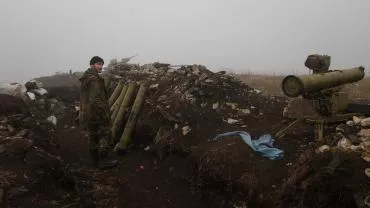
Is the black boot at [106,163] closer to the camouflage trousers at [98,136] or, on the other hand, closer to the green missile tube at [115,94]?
the camouflage trousers at [98,136]

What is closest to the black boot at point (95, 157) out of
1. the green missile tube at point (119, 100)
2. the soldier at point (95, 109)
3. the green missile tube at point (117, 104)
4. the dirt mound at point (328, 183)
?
the soldier at point (95, 109)

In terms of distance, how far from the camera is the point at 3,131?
24.2 feet

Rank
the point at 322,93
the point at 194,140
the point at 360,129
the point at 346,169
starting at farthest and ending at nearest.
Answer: the point at 194,140 → the point at 322,93 → the point at 360,129 → the point at 346,169

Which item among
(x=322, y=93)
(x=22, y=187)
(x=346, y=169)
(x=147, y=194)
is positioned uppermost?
(x=322, y=93)

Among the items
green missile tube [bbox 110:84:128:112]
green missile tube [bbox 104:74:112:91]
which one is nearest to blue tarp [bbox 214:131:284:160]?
green missile tube [bbox 110:84:128:112]

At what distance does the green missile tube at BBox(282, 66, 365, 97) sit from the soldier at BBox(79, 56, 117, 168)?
3181 mm

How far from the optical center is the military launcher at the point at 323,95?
6.81 metres

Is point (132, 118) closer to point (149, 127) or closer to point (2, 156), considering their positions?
point (149, 127)

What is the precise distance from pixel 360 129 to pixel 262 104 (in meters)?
3.67

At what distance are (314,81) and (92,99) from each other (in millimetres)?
3812

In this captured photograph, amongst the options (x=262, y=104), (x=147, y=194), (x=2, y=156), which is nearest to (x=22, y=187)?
(x=2, y=156)

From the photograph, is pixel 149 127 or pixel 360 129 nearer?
pixel 360 129

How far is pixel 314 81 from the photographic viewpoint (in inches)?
266

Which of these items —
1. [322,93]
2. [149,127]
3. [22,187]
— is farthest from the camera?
[149,127]
